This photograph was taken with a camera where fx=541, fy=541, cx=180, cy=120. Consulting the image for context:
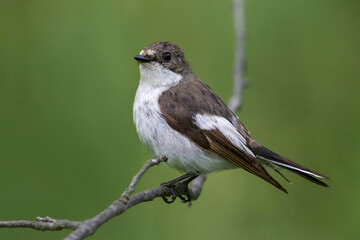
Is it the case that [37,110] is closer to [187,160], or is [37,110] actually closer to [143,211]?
[143,211]

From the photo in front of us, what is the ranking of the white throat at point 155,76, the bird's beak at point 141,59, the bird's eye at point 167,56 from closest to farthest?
1. the bird's beak at point 141,59
2. the white throat at point 155,76
3. the bird's eye at point 167,56

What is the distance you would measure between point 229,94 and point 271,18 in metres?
0.70

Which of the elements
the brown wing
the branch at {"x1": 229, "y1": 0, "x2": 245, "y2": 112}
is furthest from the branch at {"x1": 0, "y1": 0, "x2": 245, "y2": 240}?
the brown wing

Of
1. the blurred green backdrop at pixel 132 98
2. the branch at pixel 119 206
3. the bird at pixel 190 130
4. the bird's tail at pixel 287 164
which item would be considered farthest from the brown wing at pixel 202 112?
the blurred green backdrop at pixel 132 98

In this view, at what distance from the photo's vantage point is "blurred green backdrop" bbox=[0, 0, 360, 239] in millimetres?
3734

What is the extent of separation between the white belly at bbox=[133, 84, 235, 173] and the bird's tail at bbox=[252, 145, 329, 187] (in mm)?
216

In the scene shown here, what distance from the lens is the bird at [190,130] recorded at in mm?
3012

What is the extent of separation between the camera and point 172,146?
9.87 ft

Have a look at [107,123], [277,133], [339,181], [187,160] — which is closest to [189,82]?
[187,160]

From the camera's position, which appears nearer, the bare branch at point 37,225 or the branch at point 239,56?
the bare branch at point 37,225

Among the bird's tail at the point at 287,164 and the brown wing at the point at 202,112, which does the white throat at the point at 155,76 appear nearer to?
the brown wing at the point at 202,112

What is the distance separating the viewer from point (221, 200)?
4020mm

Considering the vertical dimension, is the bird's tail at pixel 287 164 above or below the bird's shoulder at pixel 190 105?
below

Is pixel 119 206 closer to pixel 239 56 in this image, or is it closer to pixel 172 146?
pixel 172 146
